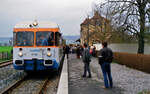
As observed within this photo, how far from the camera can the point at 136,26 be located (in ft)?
68.6

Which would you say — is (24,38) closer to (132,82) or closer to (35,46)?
(35,46)

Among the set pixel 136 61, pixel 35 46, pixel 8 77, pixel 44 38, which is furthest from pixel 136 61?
pixel 8 77

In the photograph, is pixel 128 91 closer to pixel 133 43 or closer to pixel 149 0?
pixel 149 0

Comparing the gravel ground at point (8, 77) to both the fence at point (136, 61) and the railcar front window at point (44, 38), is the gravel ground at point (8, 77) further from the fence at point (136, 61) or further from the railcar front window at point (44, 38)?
the fence at point (136, 61)

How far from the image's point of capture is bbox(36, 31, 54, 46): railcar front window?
11.8 m

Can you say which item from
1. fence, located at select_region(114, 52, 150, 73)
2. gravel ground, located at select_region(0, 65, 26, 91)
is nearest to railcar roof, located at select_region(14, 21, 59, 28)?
gravel ground, located at select_region(0, 65, 26, 91)

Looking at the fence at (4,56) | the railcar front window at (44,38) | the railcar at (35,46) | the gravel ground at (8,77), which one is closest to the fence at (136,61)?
the railcar at (35,46)

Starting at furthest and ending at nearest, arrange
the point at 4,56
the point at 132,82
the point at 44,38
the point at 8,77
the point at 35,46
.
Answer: the point at 4,56
the point at 8,77
the point at 44,38
the point at 35,46
the point at 132,82

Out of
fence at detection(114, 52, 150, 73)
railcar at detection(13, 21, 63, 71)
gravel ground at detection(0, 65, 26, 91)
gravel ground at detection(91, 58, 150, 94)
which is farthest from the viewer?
fence at detection(114, 52, 150, 73)

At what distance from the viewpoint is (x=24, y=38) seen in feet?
38.9

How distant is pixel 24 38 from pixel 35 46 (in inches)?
30.0

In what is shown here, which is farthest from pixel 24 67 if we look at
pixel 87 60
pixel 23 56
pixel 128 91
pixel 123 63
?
pixel 123 63

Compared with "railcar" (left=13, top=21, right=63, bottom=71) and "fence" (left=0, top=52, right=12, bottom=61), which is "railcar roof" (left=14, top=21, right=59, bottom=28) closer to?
"railcar" (left=13, top=21, right=63, bottom=71)

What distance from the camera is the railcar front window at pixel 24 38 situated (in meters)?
11.8
